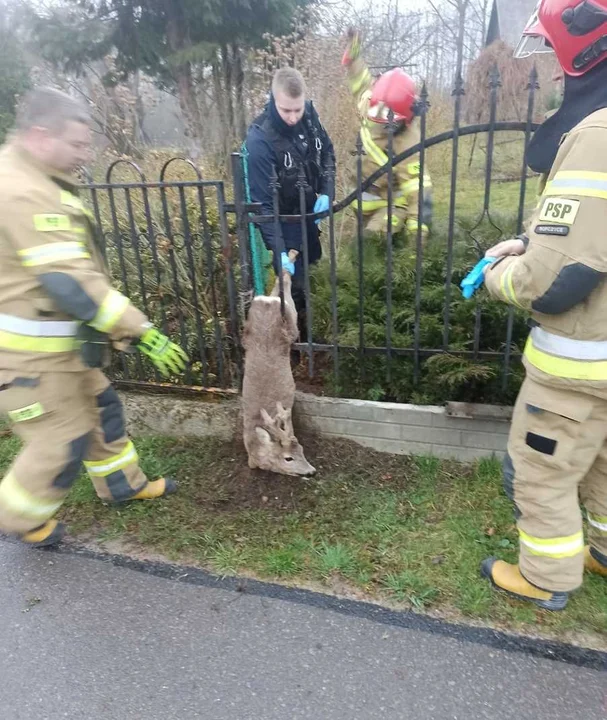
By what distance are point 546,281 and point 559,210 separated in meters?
0.21

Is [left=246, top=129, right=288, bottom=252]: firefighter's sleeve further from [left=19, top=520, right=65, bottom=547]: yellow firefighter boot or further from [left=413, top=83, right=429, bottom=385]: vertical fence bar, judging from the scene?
[left=19, top=520, right=65, bottom=547]: yellow firefighter boot

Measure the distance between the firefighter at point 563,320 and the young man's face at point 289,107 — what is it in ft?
4.74

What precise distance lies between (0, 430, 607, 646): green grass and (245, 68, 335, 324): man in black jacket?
1189 millimetres

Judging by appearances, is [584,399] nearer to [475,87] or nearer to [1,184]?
[1,184]

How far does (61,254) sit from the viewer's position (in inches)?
84.2

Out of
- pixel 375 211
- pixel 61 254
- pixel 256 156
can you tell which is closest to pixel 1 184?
pixel 61 254

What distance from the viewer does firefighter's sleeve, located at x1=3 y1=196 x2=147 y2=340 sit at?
2.09 metres

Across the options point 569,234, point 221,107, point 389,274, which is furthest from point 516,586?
point 221,107

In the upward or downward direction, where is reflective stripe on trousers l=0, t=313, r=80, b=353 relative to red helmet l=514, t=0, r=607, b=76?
downward

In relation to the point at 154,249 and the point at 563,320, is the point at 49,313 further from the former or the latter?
the point at 563,320

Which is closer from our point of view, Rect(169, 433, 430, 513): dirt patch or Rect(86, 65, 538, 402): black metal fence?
Rect(86, 65, 538, 402): black metal fence

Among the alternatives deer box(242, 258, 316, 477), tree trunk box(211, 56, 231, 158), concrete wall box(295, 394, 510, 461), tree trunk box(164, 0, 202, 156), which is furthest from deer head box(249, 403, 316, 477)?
tree trunk box(164, 0, 202, 156)

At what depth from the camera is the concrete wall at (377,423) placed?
2994 millimetres

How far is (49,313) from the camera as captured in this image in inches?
91.3
